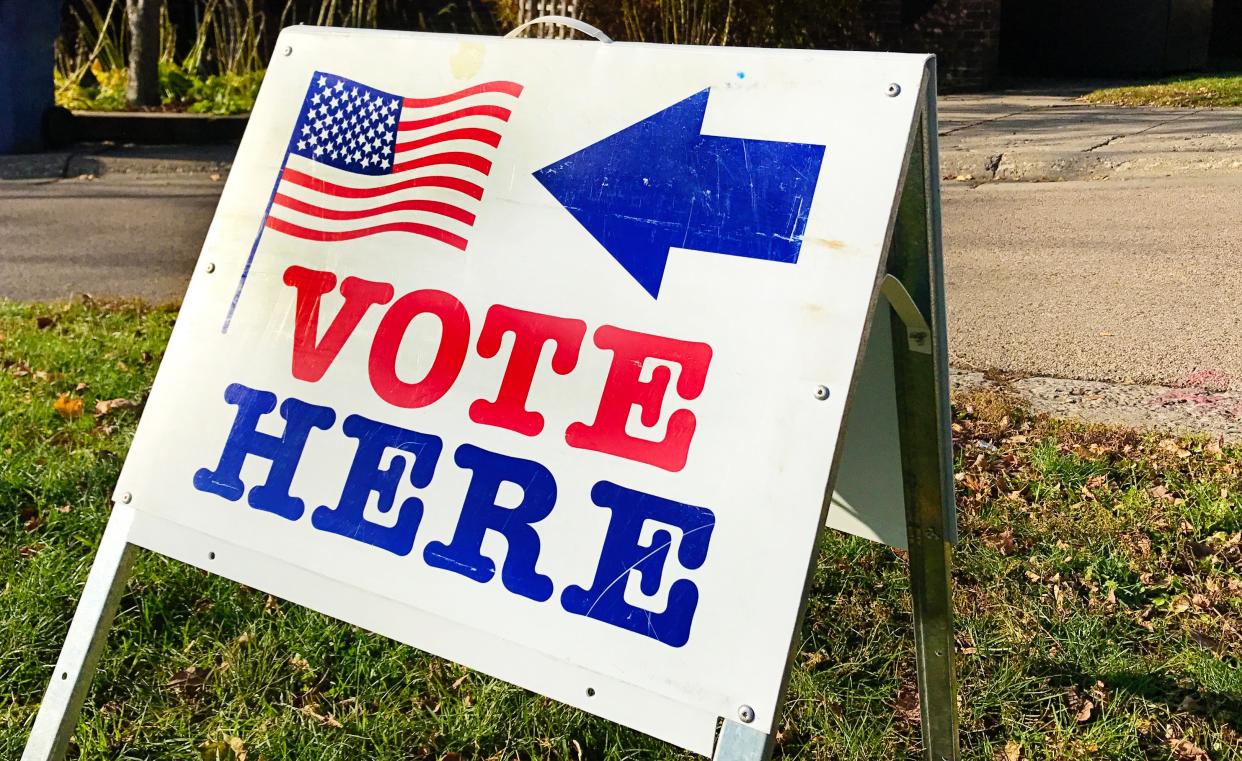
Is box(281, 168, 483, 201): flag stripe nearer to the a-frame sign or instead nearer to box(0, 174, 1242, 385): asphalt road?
the a-frame sign

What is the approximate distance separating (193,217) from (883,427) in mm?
6654

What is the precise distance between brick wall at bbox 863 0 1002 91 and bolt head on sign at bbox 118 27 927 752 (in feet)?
39.5

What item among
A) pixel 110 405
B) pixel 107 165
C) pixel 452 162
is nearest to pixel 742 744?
pixel 452 162

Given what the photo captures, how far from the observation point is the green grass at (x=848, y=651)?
2.48 m

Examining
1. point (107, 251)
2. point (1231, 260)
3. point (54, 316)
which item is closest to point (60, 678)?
point (54, 316)

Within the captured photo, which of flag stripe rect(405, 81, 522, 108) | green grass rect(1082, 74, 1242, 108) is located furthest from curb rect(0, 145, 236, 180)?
green grass rect(1082, 74, 1242, 108)

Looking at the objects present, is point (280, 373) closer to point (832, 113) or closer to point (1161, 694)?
point (832, 113)

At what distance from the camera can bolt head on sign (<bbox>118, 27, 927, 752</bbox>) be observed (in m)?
1.58

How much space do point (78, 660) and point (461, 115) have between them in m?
1.16

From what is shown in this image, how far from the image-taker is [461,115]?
199cm

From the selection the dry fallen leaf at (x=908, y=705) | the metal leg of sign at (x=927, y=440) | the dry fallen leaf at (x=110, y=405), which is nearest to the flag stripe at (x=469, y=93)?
the metal leg of sign at (x=927, y=440)

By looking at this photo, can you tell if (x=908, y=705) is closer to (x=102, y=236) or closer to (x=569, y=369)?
(x=569, y=369)

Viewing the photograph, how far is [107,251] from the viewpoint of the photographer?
6.73m

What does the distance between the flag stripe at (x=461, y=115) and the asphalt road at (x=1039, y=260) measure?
3.16 meters
